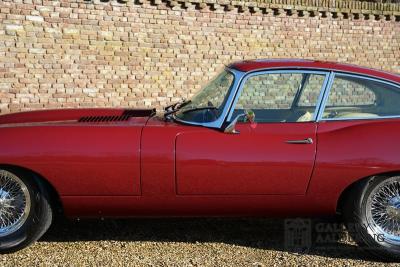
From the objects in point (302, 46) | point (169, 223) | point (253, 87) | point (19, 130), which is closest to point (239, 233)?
point (169, 223)

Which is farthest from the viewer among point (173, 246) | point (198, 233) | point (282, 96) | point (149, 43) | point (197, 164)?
point (149, 43)

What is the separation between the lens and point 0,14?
786 centimetres

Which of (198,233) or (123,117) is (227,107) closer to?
(123,117)

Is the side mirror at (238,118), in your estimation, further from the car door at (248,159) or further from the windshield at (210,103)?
the windshield at (210,103)

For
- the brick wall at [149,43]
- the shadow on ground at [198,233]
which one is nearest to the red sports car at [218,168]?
the shadow on ground at [198,233]

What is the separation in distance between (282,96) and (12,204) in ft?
7.87

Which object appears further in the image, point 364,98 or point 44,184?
point 364,98

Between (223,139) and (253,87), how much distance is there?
1.91ft

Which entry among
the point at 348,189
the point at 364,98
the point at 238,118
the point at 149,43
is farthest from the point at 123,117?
the point at 149,43

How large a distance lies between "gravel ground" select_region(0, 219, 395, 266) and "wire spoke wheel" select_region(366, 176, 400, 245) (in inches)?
9.8

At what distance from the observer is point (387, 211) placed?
361cm

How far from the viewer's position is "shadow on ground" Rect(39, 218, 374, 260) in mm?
3754

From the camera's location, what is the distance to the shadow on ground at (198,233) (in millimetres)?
3754

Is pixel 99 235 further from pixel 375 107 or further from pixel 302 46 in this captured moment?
pixel 302 46
